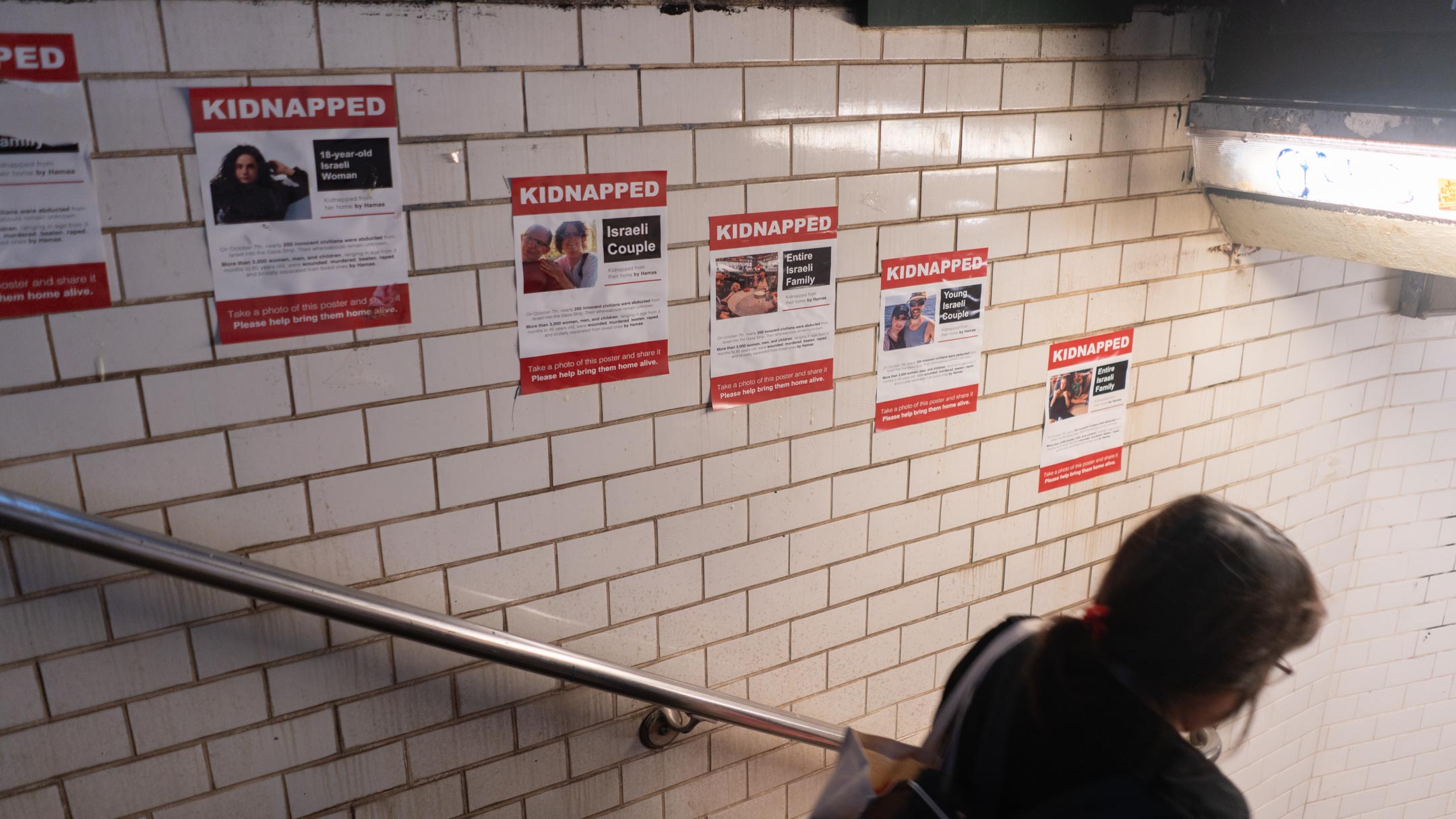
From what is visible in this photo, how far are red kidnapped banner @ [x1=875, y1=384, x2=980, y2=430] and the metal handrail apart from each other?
34.3 inches

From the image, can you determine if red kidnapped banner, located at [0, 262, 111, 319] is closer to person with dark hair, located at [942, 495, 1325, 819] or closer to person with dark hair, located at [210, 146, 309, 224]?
person with dark hair, located at [210, 146, 309, 224]

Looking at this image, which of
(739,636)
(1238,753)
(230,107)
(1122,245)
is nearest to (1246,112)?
(1122,245)

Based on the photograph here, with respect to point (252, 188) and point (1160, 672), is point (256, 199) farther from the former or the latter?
point (1160, 672)

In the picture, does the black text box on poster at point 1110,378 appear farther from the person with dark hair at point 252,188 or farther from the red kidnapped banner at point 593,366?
the person with dark hair at point 252,188

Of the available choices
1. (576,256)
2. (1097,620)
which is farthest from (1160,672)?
(576,256)

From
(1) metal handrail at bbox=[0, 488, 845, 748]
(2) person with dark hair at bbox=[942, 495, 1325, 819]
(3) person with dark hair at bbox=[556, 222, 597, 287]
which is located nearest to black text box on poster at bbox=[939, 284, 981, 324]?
(3) person with dark hair at bbox=[556, 222, 597, 287]

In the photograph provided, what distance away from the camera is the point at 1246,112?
3104 mm

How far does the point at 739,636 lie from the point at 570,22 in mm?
1637

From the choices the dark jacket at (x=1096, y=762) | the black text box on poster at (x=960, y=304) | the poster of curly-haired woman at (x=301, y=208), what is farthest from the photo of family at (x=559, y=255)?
the dark jacket at (x=1096, y=762)

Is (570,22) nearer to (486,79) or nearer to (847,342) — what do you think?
(486,79)

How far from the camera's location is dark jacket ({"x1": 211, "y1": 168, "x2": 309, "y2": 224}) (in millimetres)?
1939

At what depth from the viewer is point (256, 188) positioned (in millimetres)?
1973

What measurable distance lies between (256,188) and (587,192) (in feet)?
2.28

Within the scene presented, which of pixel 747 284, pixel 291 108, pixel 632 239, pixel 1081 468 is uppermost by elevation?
pixel 291 108
